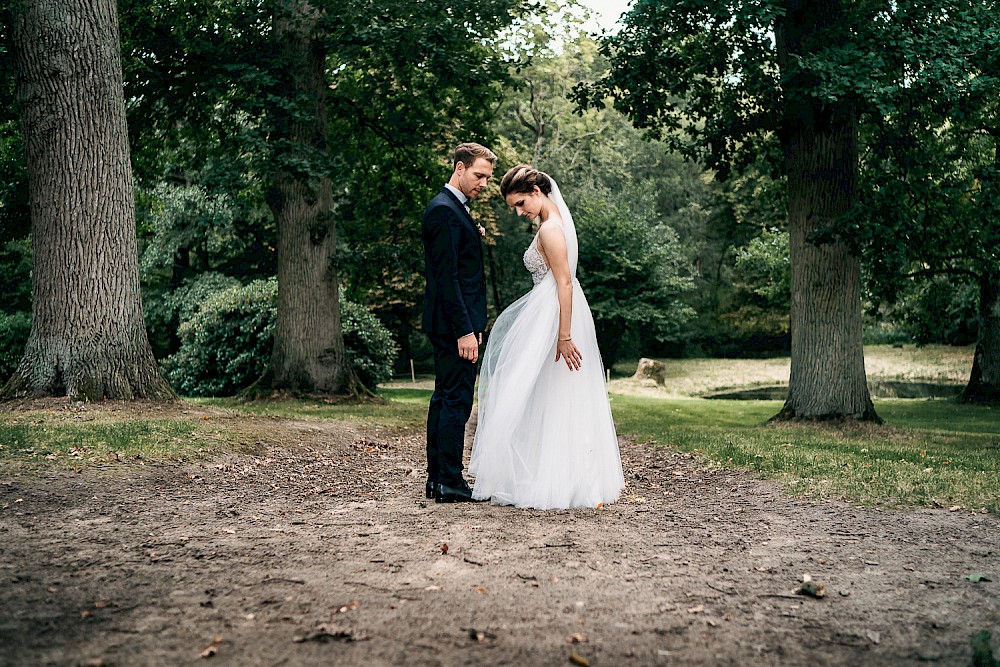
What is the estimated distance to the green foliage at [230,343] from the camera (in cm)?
1758

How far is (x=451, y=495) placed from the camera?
6312 millimetres

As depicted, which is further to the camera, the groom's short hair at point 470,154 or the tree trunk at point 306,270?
the tree trunk at point 306,270

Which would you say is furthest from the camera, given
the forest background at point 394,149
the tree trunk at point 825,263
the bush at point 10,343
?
the bush at point 10,343

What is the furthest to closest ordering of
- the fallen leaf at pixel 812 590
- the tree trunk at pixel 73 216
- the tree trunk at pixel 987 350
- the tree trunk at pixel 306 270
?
the tree trunk at pixel 987 350
the tree trunk at pixel 306 270
the tree trunk at pixel 73 216
the fallen leaf at pixel 812 590

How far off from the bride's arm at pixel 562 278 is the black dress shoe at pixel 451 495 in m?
1.22

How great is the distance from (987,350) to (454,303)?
18.7 m

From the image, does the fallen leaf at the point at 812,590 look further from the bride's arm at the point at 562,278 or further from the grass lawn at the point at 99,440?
the grass lawn at the point at 99,440

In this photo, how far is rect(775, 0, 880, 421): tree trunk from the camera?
42.0ft

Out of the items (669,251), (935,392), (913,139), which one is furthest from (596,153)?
(913,139)

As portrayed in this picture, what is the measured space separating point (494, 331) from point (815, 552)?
2.76 m

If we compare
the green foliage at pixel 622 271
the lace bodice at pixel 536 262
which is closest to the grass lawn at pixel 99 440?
the lace bodice at pixel 536 262

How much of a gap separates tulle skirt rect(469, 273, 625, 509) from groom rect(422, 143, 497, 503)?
0.77 feet

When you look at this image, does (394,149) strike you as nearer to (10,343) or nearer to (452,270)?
(10,343)

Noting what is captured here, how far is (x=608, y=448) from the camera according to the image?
20.9 feet
